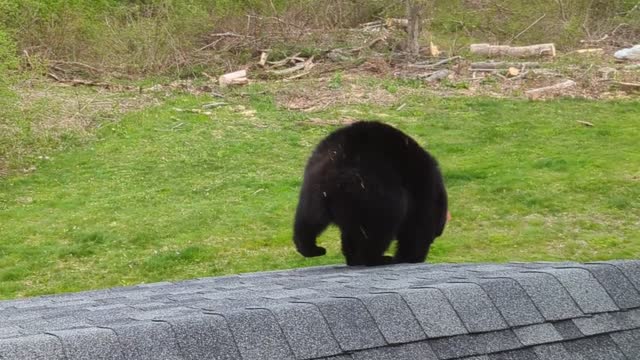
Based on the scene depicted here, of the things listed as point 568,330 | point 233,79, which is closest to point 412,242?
point 568,330

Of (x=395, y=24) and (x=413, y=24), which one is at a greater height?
(x=413, y=24)

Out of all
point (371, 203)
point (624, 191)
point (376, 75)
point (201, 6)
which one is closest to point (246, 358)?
point (371, 203)

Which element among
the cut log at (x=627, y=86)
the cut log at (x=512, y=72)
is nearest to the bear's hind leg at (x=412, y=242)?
the cut log at (x=627, y=86)

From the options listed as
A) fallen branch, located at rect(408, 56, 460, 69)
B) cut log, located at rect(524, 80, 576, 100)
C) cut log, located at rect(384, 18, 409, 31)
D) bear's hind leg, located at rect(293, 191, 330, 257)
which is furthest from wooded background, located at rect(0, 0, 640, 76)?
bear's hind leg, located at rect(293, 191, 330, 257)

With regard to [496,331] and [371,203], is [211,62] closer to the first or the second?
[371,203]

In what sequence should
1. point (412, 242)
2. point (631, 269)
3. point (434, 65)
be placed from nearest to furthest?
point (631, 269)
point (412, 242)
point (434, 65)

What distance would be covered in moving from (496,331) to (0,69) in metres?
12.5

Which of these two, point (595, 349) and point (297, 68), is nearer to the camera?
point (595, 349)

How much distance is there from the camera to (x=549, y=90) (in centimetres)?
1895

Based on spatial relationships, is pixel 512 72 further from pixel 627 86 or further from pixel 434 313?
pixel 434 313

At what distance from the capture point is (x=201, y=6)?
23.6 m

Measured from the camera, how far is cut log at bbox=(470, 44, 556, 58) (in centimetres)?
2216

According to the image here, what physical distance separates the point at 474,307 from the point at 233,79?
17.7m

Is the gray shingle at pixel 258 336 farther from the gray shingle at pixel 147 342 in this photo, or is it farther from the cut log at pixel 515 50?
the cut log at pixel 515 50
